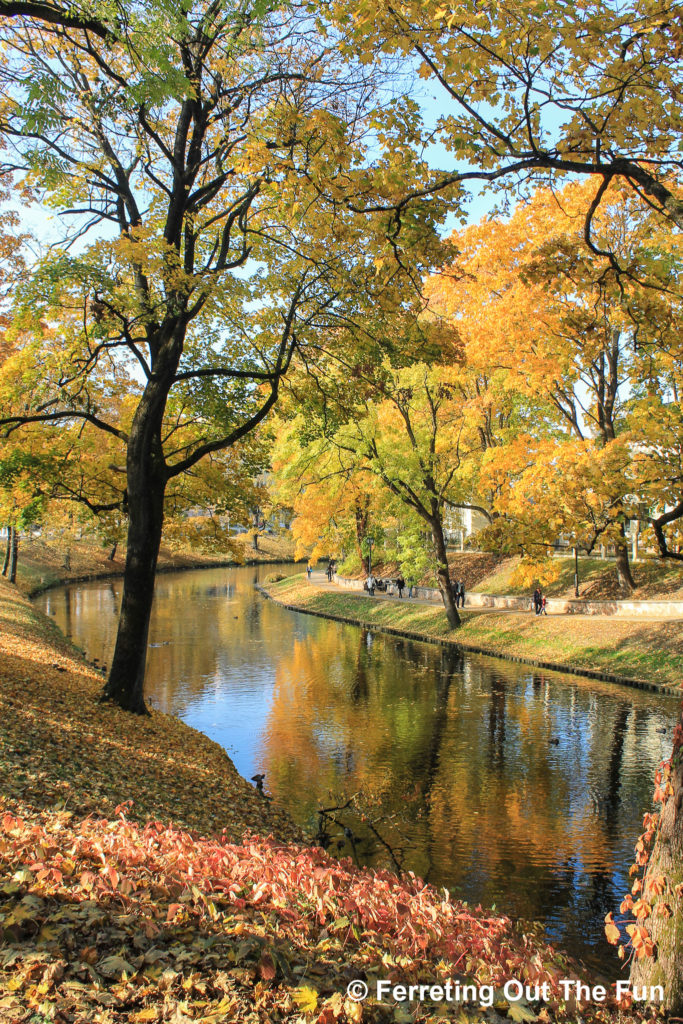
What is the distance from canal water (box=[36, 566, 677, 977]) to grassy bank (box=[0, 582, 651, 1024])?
3.50m

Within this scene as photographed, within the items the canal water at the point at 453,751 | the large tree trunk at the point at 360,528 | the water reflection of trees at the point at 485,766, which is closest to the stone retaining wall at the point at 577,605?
the canal water at the point at 453,751

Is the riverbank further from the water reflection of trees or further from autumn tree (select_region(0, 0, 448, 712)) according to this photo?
autumn tree (select_region(0, 0, 448, 712))

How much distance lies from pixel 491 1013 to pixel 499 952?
788 millimetres

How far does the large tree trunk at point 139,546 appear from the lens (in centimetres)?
1138

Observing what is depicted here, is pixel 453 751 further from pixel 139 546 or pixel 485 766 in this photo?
pixel 139 546

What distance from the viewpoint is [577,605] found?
86.4ft

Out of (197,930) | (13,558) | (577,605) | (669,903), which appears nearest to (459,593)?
(577,605)

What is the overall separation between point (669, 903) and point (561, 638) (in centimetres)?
1973

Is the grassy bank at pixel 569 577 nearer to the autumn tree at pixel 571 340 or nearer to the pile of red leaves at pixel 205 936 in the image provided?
the autumn tree at pixel 571 340

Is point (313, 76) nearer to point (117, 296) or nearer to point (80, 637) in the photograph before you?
point (117, 296)

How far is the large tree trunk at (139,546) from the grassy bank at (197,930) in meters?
4.73

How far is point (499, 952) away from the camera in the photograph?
4336 millimetres

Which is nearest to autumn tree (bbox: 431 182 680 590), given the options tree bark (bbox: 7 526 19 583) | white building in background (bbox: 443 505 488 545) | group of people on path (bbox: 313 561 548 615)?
group of people on path (bbox: 313 561 548 615)

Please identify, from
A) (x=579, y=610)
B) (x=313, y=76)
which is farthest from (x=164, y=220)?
(x=579, y=610)
